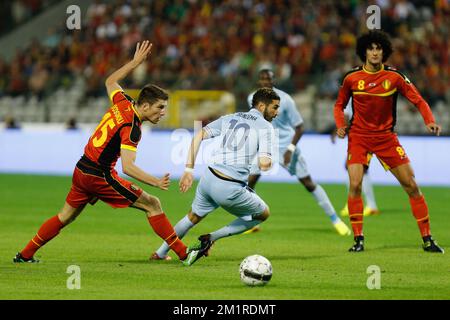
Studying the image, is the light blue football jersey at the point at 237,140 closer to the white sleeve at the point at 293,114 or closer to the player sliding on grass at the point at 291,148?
the player sliding on grass at the point at 291,148

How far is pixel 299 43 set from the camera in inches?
1080

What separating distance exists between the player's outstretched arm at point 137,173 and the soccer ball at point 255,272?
104cm

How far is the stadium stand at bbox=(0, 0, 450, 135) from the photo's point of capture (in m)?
25.3

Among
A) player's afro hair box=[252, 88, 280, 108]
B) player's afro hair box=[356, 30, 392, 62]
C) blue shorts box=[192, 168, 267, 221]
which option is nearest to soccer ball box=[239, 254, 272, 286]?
blue shorts box=[192, 168, 267, 221]

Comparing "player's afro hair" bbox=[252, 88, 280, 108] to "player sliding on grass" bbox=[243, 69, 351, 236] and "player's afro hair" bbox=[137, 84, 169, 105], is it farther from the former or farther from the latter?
"player sliding on grass" bbox=[243, 69, 351, 236]

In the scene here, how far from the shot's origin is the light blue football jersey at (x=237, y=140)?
10109mm

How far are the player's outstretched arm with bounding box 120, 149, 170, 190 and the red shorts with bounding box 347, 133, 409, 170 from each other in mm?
3262

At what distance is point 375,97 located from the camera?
11.6m

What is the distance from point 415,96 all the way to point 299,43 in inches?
632
